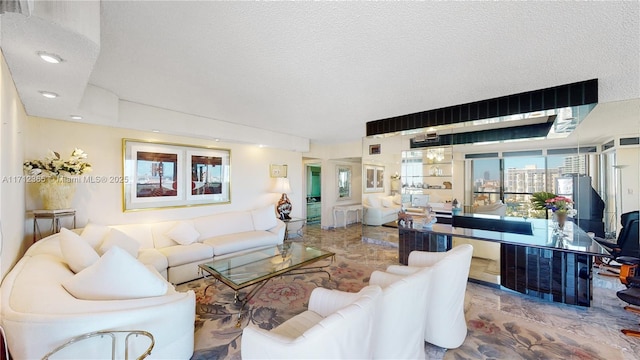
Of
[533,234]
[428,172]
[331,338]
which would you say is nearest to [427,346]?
[331,338]

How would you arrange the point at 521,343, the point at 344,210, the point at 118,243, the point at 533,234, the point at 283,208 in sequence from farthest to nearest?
the point at 344,210
the point at 283,208
the point at 533,234
the point at 118,243
the point at 521,343

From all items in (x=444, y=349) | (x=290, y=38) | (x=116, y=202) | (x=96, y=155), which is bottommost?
(x=444, y=349)

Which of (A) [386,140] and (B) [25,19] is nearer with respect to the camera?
(B) [25,19]

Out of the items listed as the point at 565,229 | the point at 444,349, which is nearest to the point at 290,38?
the point at 444,349

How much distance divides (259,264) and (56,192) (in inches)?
99.8

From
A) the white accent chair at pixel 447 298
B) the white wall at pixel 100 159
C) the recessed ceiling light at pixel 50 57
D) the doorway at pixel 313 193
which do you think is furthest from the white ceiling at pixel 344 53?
the doorway at pixel 313 193

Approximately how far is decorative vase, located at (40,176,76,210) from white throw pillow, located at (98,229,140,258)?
2.13 ft

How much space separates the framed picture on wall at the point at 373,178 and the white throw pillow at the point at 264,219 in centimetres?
232

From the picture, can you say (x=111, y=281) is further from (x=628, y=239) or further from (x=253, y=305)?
(x=628, y=239)

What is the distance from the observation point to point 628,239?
2727 mm

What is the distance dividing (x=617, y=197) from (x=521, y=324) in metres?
2.22

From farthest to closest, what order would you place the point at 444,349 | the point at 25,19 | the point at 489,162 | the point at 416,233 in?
the point at 489,162 < the point at 416,233 < the point at 444,349 < the point at 25,19

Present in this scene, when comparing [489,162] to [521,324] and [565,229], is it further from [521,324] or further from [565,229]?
[521,324]

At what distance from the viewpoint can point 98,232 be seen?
2.83 m
